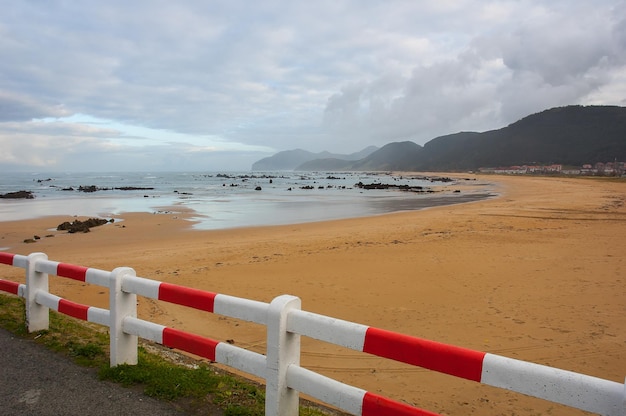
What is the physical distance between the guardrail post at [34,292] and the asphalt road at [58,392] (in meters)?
0.58

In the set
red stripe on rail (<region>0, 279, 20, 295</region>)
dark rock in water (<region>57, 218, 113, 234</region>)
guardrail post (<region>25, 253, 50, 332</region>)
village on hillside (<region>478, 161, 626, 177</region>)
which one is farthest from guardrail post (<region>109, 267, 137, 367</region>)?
village on hillside (<region>478, 161, 626, 177</region>)

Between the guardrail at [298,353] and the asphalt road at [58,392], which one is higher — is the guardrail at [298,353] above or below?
above

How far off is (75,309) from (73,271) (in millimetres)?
462

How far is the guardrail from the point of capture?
6.71 feet

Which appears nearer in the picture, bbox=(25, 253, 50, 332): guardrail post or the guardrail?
the guardrail

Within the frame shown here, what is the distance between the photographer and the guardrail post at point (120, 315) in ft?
13.0

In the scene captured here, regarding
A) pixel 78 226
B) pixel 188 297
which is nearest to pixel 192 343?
pixel 188 297

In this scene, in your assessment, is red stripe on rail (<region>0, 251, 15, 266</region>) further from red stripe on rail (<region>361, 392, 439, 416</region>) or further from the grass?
red stripe on rail (<region>361, 392, 439, 416</region>)

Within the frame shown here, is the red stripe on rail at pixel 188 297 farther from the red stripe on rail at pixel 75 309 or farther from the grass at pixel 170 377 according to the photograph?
the red stripe on rail at pixel 75 309

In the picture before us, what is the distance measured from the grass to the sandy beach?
1.55 meters

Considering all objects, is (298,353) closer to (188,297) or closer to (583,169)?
(188,297)

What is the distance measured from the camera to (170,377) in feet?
12.7

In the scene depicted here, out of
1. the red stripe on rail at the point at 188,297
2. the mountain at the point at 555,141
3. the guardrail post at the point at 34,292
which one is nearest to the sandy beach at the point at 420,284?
the guardrail post at the point at 34,292

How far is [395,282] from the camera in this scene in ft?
29.5
